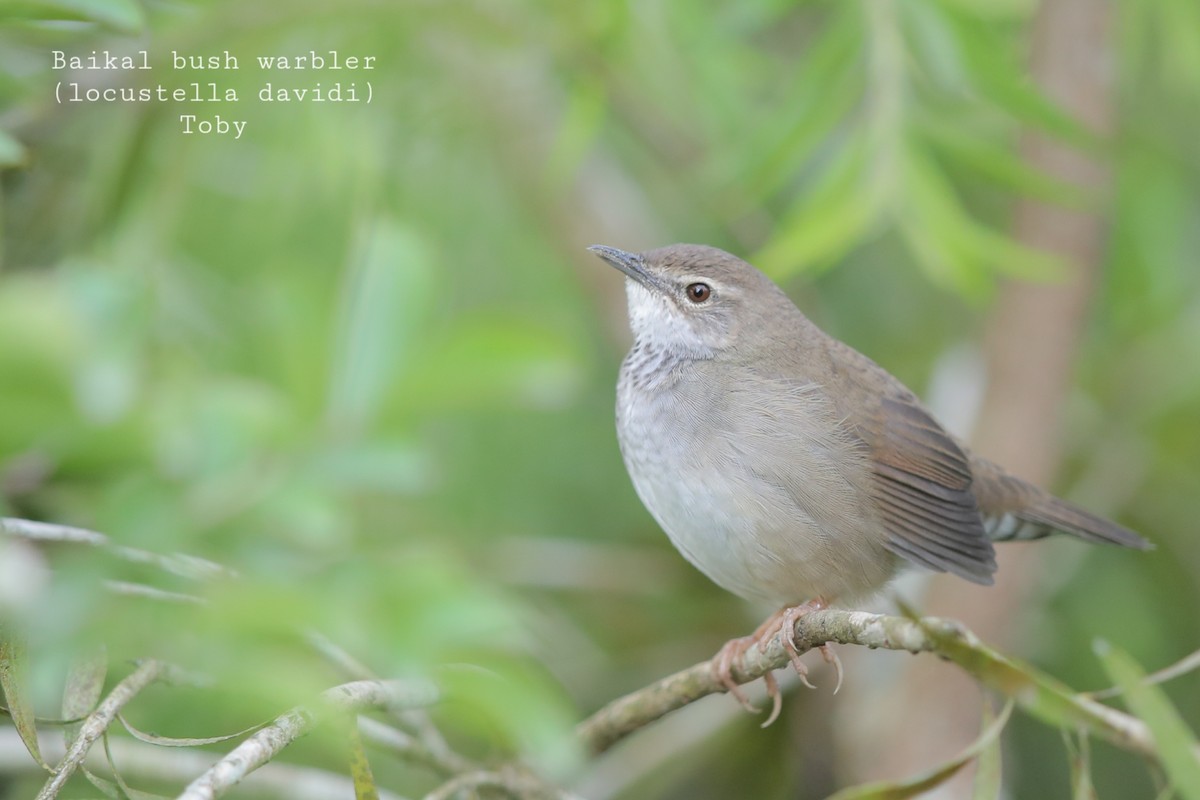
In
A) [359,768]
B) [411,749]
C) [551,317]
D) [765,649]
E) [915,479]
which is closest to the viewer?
[359,768]

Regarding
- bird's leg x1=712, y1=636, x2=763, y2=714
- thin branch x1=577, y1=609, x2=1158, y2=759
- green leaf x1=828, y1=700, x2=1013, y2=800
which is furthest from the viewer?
bird's leg x1=712, y1=636, x2=763, y2=714

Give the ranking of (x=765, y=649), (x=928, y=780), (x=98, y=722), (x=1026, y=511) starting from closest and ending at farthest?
(x=98, y=722) → (x=928, y=780) → (x=765, y=649) → (x=1026, y=511)

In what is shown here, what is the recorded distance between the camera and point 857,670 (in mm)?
5262

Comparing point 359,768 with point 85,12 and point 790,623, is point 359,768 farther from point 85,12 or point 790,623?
point 85,12

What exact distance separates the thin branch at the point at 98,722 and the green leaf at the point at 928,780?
1.27 meters

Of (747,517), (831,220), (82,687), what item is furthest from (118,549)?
(831,220)

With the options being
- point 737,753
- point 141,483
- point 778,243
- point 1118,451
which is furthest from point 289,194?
point 1118,451

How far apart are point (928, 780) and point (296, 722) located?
117 centimetres

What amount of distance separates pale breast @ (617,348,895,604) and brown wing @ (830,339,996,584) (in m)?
0.08

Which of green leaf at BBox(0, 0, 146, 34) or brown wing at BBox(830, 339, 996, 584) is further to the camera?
brown wing at BBox(830, 339, 996, 584)

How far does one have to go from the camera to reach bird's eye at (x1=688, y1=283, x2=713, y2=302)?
Result: 412cm

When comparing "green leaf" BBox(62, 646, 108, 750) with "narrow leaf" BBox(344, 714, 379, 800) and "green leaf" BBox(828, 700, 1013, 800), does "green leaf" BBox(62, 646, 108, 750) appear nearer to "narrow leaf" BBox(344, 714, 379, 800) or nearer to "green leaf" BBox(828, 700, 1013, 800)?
"narrow leaf" BBox(344, 714, 379, 800)

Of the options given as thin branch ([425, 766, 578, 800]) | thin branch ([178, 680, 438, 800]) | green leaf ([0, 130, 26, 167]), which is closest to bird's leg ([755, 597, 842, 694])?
thin branch ([425, 766, 578, 800])

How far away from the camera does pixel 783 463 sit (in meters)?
3.46
